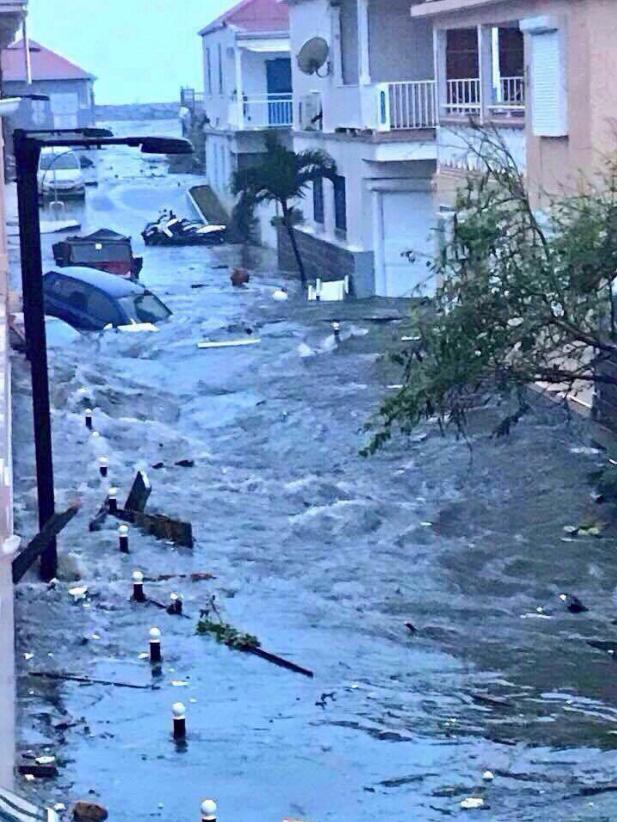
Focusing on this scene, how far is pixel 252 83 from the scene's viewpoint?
165ft

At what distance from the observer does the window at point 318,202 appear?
3856 cm

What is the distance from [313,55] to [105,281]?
7073mm

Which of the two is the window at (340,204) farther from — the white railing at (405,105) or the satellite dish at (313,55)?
the white railing at (405,105)

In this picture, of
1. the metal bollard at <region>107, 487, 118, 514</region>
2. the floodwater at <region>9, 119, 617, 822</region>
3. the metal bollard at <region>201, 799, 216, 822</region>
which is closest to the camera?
the metal bollard at <region>201, 799, 216, 822</region>

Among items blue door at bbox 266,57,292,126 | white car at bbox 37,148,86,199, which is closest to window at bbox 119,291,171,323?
blue door at bbox 266,57,292,126

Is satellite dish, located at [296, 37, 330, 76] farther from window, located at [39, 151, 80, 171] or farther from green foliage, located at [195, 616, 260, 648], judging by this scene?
window, located at [39, 151, 80, 171]

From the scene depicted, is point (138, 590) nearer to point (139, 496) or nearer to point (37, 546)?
point (37, 546)

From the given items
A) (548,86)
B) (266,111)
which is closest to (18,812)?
(548,86)

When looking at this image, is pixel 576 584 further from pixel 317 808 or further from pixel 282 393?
pixel 282 393

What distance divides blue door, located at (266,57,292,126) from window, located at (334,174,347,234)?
12120mm

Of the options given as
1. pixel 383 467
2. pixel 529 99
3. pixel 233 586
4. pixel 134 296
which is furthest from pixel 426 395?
pixel 134 296

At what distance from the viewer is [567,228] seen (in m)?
11.8

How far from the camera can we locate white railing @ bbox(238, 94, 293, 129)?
49125 mm

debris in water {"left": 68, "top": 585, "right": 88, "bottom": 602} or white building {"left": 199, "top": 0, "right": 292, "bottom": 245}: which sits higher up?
white building {"left": 199, "top": 0, "right": 292, "bottom": 245}
